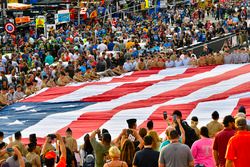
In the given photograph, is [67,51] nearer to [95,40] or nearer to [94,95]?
[95,40]

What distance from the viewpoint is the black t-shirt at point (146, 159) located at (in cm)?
861

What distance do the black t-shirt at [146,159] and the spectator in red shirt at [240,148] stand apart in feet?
2.77

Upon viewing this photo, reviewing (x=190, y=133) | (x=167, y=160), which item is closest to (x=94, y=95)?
(x=190, y=133)

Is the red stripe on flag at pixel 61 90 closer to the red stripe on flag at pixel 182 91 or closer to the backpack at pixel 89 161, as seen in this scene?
the red stripe on flag at pixel 182 91

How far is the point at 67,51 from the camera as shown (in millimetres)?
26891

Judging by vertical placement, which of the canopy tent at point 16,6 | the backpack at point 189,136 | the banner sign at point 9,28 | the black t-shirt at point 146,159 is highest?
the canopy tent at point 16,6

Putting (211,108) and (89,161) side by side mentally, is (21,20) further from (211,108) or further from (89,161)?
(89,161)

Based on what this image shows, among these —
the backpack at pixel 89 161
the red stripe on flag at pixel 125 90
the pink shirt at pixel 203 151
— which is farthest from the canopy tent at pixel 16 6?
the pink shirt at pixel 203 151

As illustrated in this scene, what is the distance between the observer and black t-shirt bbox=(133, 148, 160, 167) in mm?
8609

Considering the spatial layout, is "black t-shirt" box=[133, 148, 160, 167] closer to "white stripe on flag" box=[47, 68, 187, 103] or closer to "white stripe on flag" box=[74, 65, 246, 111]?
"white stripe on flag" box=[74, 65, 246, 111]

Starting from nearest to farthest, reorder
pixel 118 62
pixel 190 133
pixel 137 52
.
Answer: pixel 190 133 < pixel 118 62 < pixel 137 52

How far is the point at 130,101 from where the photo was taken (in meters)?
17.3

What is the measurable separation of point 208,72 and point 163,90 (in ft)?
7.11

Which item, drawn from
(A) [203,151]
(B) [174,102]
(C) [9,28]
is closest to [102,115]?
(B) [174,102]
